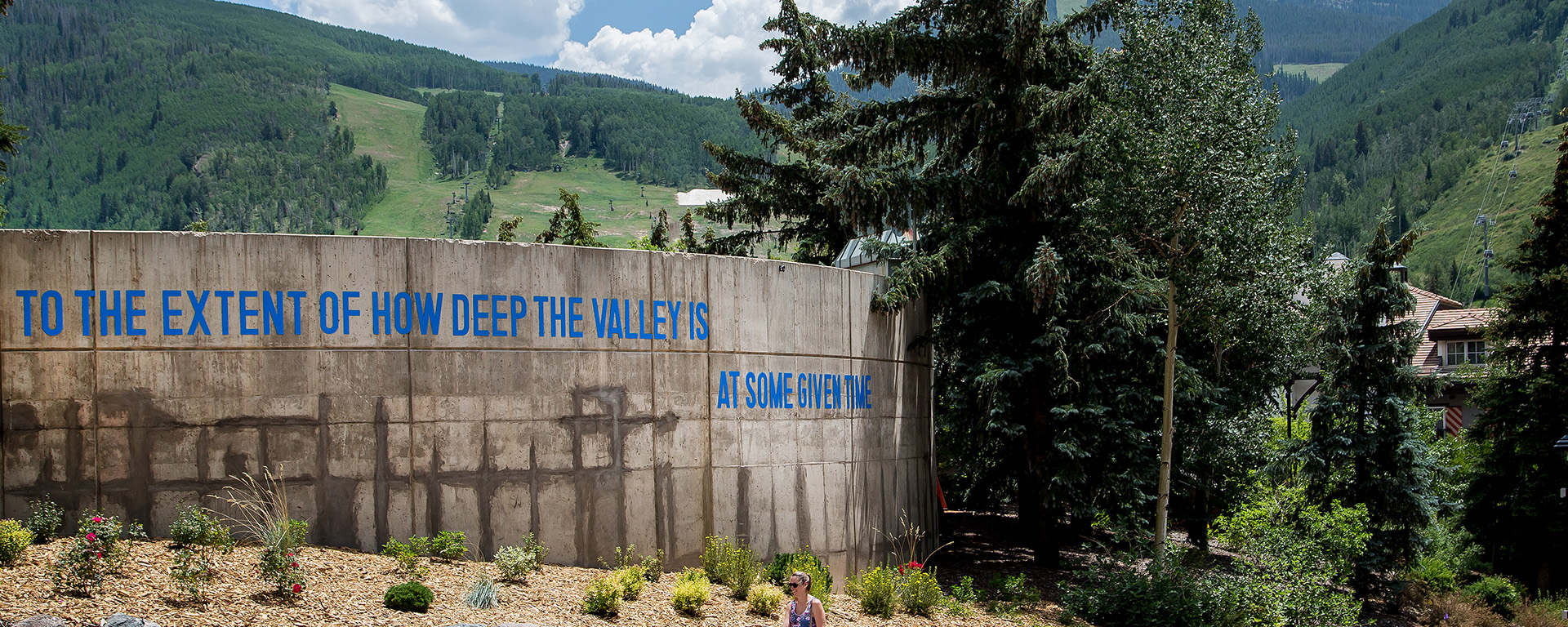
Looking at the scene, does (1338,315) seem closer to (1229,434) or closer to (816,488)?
(1229,434)

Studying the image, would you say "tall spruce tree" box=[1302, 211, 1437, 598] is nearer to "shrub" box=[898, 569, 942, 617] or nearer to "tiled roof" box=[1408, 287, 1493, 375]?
"shrub" box=[898, 569, 942, 617]

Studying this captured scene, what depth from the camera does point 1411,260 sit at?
470 feet

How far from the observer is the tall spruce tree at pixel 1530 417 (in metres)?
27.4

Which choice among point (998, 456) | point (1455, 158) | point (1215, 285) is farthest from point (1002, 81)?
point (1455, 158)

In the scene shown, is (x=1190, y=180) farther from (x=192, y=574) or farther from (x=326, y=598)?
(x=192, y=574)

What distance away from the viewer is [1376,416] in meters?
23.9

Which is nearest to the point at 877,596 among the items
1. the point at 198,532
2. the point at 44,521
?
the point at 198,532

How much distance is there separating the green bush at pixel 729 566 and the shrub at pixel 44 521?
7.06 metres

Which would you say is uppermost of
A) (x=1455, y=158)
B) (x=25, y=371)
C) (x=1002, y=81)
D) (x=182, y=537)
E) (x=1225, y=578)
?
(x=1455, y=158)

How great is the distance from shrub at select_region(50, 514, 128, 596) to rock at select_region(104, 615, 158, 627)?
2.26 feet

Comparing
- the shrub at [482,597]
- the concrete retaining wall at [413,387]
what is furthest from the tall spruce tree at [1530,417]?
the shrub at [482,597]

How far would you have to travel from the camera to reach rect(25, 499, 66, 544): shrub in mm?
10164

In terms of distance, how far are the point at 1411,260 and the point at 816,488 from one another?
15486 cm

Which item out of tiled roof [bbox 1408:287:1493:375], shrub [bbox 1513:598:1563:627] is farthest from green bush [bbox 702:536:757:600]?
tiled roof [bbox 1408:287:1493:375]
